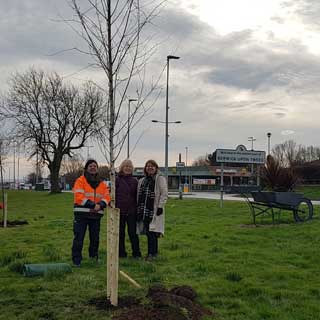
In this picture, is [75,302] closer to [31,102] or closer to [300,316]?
[300,316]

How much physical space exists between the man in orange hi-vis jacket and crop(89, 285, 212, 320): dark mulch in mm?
2387

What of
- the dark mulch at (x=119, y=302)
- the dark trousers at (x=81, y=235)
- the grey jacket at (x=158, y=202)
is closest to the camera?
the dark mulch at (x=119, y=302)

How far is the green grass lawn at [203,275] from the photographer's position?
502 centimetres

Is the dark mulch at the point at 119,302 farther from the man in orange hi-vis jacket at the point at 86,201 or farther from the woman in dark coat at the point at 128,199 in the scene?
the woman in dark coat at the point at 128,199

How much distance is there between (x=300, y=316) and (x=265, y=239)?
559cm

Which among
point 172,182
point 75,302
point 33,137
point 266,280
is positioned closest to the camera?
point 75,302

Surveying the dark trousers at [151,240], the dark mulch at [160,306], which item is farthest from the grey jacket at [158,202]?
the dark mulch at [160,306]

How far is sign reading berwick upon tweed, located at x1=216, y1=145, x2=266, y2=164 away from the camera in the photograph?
19.3 metres

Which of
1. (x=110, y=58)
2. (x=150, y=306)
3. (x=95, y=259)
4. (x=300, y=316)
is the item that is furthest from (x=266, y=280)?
(x=110, y=58)

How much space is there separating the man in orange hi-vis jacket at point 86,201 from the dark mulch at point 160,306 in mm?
2387

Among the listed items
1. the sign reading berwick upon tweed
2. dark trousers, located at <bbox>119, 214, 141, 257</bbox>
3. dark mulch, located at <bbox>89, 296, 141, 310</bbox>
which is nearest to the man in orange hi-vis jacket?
dark trousers, located at <bbox>119, 214, 141, 257</bbox>

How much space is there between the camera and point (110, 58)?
5250 mm

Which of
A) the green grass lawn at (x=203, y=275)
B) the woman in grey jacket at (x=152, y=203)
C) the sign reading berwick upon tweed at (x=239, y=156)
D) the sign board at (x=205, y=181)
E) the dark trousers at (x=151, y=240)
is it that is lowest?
the green grass lawn at (x=203, y=275)

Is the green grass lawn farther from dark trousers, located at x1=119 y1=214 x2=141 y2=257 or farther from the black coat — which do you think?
the black coat
